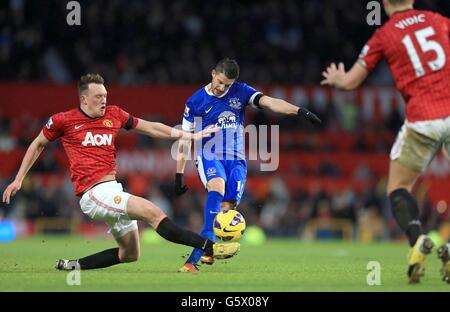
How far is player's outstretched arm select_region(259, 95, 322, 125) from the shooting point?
10533 millimetres

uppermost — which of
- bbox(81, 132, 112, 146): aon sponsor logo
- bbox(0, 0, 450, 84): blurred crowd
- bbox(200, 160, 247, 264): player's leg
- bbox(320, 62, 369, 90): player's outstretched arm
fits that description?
bbox(0, 0, 450, 84): blurred crowd

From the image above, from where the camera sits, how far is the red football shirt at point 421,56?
8.81 meters

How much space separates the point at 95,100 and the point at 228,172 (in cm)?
201

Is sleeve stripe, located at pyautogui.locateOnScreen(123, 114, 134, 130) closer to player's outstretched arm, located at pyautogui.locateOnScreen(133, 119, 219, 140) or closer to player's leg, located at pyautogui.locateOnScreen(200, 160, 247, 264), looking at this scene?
player's outstretched arm, located at pyautogui.locateOnScreen(133, 119, 219, 140)

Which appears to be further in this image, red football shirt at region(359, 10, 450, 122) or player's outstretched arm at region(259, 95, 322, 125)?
player's outstretched arm at region(259, 95, 322, 125)

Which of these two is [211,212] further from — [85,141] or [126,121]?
[85,141]

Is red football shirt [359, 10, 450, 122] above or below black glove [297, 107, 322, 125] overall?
above

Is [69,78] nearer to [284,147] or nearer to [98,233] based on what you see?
[98,233]

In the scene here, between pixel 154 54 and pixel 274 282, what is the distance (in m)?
19.0

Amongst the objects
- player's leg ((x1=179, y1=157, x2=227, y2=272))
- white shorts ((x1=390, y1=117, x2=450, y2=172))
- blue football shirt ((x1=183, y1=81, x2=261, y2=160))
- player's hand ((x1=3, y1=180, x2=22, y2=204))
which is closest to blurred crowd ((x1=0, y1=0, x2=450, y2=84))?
blue football shirt ((x1=183, y1=81, x2=261, y2=160))

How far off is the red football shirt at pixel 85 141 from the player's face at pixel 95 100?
0.28 feet

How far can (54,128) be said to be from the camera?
10.5 m

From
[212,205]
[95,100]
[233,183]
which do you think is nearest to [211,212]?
[212,205]

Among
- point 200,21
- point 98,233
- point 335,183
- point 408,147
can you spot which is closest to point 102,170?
point 408,147
